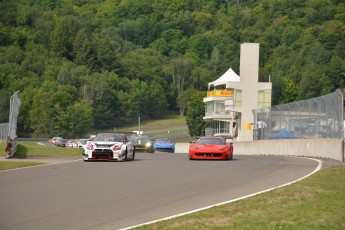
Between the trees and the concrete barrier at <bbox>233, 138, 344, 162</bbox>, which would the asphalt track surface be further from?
the trees

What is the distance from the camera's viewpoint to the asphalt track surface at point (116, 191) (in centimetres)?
1359

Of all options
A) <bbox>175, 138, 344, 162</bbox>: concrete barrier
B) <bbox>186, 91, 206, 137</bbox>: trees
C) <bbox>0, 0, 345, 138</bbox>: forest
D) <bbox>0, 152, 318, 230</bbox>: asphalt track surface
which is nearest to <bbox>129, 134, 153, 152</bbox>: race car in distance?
<bbox>175, 138, 344, 162</bbox>: concrete barrier

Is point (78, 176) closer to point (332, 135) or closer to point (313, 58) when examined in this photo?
point (332, 135)

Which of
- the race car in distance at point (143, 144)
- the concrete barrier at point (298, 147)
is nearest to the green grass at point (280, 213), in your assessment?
the concrete barrier at point (298, 147)

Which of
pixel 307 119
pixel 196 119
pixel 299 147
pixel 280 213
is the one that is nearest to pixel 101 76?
pixel 196 119

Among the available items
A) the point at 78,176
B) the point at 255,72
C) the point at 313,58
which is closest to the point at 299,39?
the point at 313,58

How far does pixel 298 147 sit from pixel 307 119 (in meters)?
2.59

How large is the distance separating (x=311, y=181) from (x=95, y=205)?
6.15 m

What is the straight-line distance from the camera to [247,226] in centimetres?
1241

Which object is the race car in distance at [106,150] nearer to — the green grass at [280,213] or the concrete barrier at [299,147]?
the concrete barrier at [299,147]

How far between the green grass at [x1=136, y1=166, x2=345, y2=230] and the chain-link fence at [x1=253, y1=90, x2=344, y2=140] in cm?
1648

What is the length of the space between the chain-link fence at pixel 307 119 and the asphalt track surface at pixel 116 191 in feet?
27.0

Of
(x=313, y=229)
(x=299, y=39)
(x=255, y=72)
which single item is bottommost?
(x=313, y=229)

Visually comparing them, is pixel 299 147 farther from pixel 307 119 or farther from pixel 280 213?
pixel 280 213
